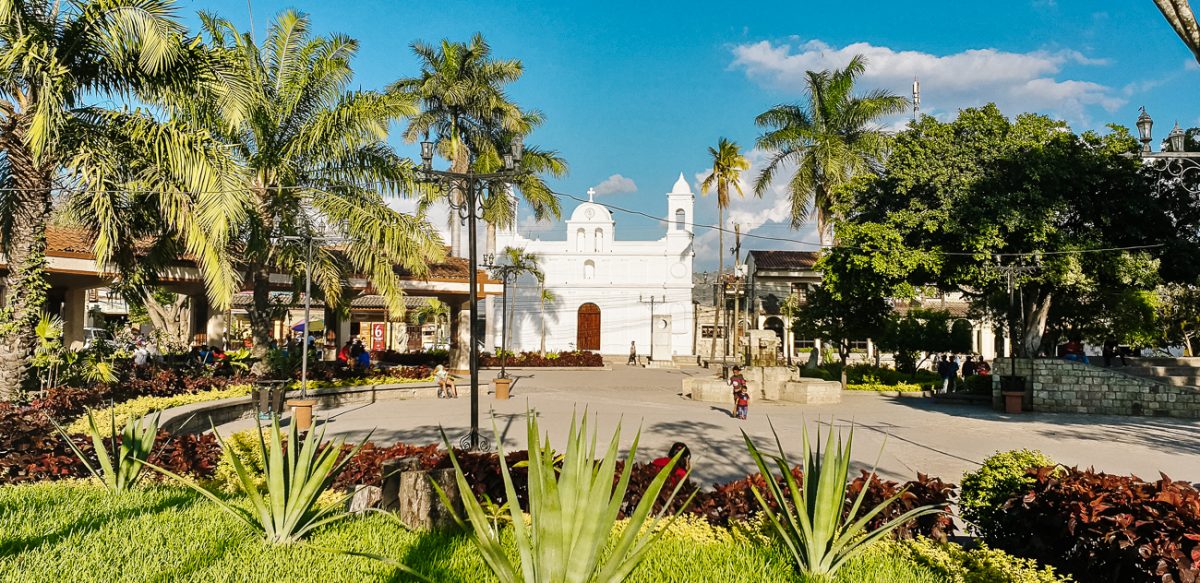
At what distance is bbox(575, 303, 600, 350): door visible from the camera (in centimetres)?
3956

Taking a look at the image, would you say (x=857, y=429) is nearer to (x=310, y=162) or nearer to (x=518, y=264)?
(x=310, y=162)

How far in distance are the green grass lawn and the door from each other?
34069 mm

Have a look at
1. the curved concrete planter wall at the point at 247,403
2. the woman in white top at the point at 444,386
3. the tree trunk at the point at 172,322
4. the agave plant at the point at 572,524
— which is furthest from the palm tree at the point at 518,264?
the agave plant at the point at 572,524

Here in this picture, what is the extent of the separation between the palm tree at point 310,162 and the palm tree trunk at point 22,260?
3.83 meters

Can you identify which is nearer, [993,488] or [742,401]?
[993,488]

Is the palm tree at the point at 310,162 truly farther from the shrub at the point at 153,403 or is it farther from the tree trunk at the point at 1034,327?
the tree trunk at the point at 1034,327

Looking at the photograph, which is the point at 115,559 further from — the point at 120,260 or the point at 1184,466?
the point at 1184,466

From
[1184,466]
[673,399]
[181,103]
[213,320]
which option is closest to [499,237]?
[213,320]

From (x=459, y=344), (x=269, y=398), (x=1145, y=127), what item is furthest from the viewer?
(x=459, y=344)

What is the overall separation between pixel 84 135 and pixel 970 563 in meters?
11.6

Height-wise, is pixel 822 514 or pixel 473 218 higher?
pixel 473 218

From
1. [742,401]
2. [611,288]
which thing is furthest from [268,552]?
[611,288]

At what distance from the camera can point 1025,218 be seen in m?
16.9

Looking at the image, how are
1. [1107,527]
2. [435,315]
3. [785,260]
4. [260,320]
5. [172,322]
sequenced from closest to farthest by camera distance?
[1107,527]
[260,320]
[172,322]
[785,260]
[435,315]
